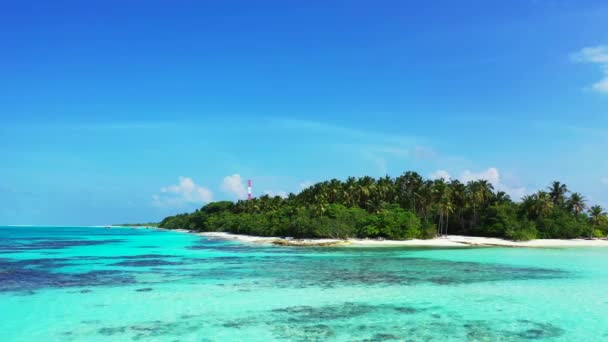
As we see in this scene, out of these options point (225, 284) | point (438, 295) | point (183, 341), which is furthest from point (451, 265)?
point (183, 341)

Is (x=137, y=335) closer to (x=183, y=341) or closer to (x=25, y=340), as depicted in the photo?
(x=183, y=341)

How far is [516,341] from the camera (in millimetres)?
13539

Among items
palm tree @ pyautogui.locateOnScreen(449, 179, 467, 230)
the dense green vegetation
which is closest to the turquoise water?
the dense green vegetation

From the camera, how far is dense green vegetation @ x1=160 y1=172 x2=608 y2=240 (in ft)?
222

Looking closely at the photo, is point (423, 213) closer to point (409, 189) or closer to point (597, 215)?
point (409, 189)

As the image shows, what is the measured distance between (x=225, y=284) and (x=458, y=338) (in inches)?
545

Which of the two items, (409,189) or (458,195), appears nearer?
(458,195)

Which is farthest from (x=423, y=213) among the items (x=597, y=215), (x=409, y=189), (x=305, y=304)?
(x=305, y=304)

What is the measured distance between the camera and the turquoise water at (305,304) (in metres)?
14.6

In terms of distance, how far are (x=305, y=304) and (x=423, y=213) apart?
60.5 meters

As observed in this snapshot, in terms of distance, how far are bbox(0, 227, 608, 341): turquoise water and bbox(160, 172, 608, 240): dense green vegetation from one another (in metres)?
35.5

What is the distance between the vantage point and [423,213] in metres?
76.2

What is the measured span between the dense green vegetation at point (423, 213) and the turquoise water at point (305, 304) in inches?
1398

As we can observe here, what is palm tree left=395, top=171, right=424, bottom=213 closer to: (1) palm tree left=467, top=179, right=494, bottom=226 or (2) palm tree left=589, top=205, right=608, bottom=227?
(1) palm tree left=467, top=179, right=494, bottom=226
